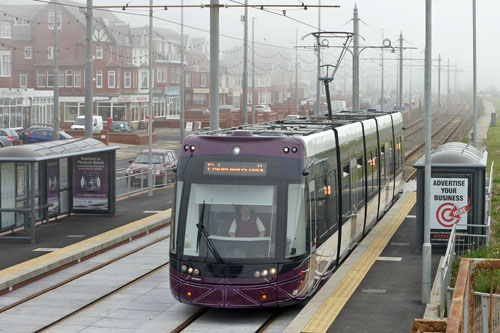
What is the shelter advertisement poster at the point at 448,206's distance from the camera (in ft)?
59.0

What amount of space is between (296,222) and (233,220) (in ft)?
2.97

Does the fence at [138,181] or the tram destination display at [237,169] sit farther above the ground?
the tram destination display at [237,169]

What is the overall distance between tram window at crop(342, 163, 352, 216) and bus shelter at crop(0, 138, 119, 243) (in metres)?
6.75

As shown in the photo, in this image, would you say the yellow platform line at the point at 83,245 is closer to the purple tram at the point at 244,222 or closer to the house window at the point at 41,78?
the purple tram at the point at 244,222

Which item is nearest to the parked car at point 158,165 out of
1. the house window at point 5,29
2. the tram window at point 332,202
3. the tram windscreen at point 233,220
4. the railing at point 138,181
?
the railing at point 138,181

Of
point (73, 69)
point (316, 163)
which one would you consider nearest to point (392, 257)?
point (316, 163)

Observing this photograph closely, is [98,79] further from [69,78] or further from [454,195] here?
[454,195]

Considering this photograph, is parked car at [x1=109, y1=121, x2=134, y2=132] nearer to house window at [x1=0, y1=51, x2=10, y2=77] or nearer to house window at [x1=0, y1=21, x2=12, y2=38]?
house window at [x1=0, y1=51, x2=10, y2=77]

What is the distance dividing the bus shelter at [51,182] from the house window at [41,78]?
2794 inches

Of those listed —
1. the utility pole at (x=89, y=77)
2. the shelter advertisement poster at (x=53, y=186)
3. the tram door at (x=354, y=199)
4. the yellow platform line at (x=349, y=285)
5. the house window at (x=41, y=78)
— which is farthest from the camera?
the house window at (x=41, y=78)

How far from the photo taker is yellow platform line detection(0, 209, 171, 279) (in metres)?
16.5

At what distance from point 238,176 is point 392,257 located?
5.80 meters

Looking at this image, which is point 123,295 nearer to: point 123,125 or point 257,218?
point 257,218

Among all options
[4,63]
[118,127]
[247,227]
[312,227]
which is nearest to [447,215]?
[312,227]
